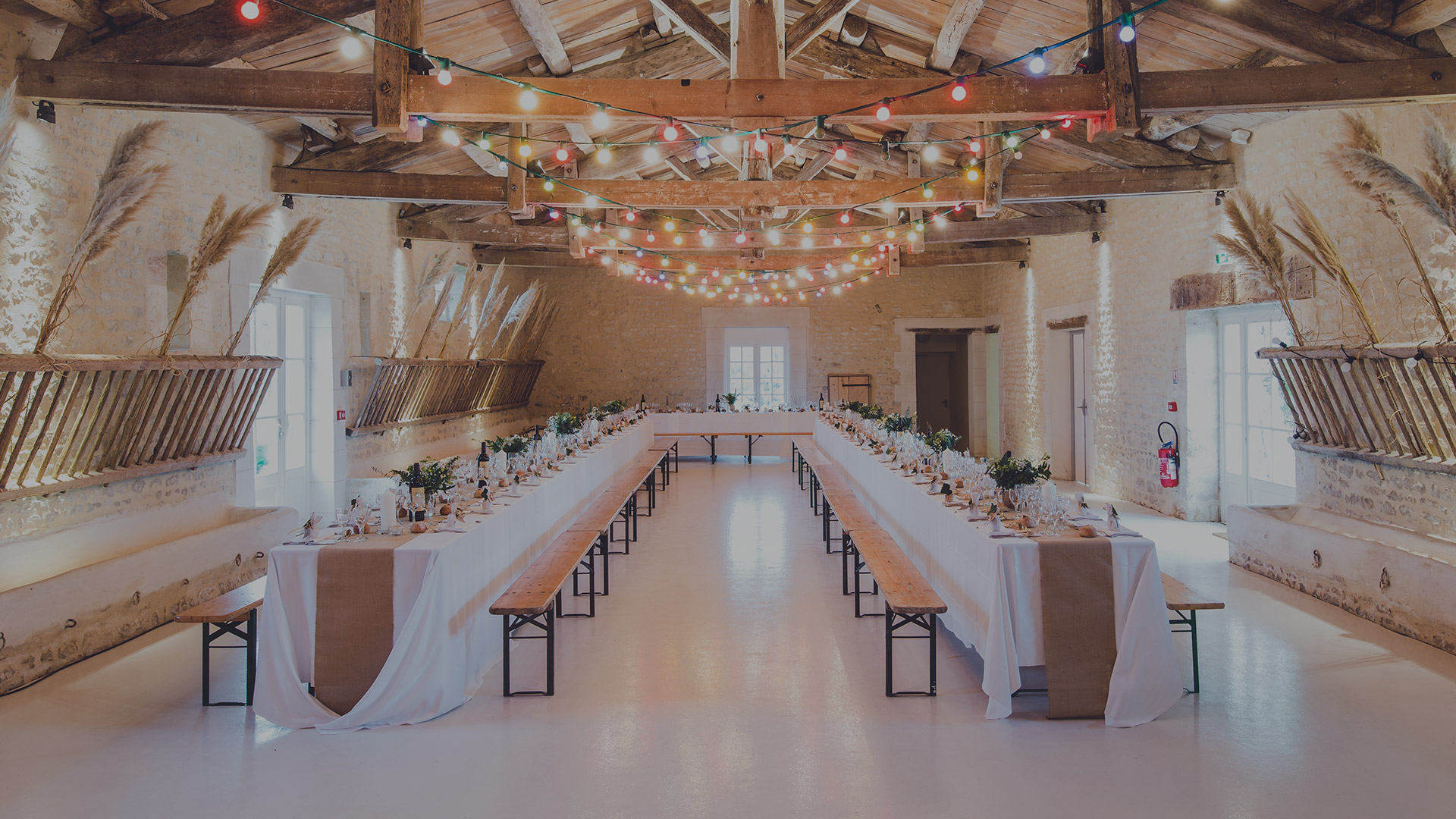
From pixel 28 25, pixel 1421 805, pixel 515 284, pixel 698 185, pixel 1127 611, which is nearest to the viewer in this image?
pixel 1421 805

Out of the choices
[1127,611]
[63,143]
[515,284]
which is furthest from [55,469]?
[515,284]

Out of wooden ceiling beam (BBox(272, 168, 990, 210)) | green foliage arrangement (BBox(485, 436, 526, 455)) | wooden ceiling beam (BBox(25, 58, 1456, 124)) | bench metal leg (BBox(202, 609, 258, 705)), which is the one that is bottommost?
bench metal leg (BBox(202, 609, 258, 705))

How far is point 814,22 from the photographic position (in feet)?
A: 18.5

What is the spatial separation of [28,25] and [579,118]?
2821mm

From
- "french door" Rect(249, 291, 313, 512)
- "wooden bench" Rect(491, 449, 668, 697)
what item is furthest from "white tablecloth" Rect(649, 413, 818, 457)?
"french door" Rect(249, 291, 313, 512)

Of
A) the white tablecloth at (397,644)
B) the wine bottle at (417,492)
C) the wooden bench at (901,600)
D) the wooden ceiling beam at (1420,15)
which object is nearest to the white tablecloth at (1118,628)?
the wooden bench at (901,600)

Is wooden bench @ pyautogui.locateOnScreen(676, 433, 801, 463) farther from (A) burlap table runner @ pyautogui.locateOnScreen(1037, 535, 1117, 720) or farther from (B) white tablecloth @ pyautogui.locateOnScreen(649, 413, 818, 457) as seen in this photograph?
(A) burlap table runner @ pyautogui.locateOnScreen(1037, 535, 1117, 720)

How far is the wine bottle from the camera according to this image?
4.05 meters

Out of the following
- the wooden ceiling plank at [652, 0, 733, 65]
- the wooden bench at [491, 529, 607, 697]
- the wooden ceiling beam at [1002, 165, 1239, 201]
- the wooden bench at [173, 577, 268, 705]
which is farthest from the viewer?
the wooden ceiling beam at [1002, 165, 1239, 201]

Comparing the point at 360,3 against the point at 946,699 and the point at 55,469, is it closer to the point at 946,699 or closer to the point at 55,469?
the point at 55,469

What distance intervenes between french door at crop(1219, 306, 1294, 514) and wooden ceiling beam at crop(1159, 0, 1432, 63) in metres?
2.26

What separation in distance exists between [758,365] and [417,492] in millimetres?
10166

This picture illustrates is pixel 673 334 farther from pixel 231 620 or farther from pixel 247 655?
pixel 231 620

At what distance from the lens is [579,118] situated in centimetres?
450
